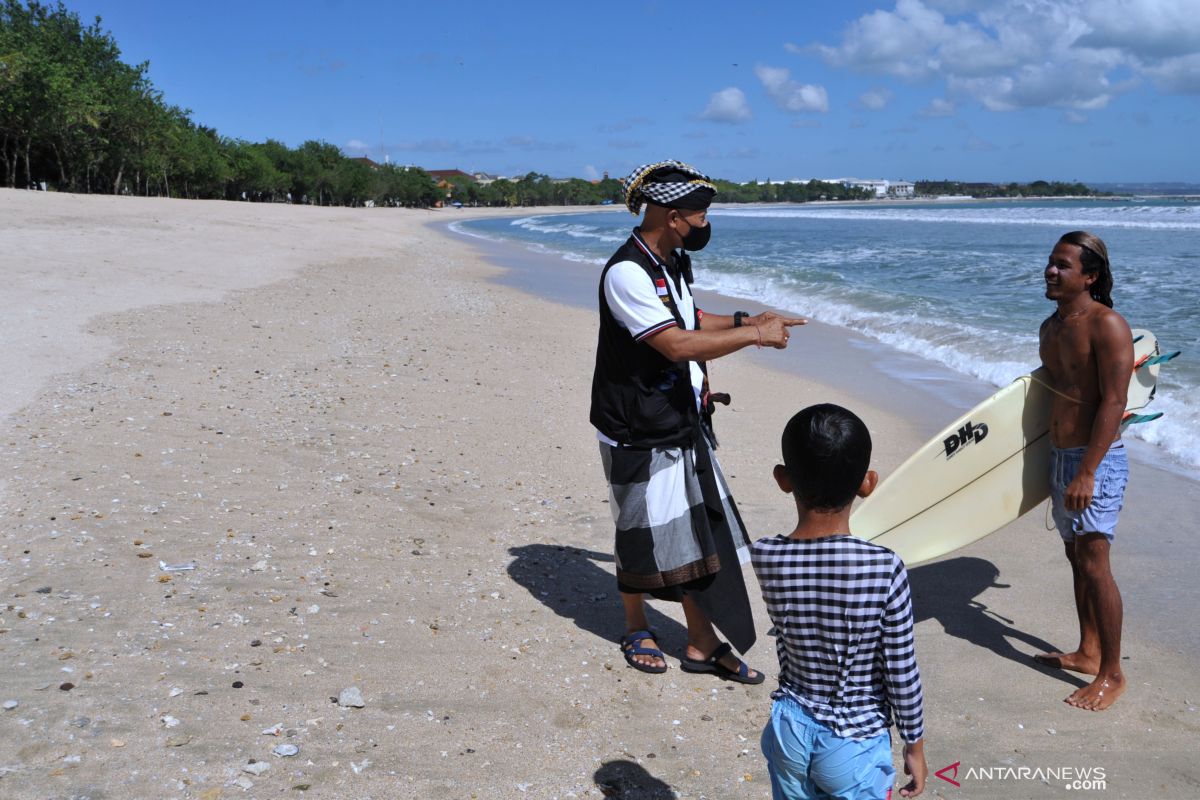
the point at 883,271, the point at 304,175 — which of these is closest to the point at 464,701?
the point at 883,271

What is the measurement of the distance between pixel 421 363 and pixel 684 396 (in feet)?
19.2

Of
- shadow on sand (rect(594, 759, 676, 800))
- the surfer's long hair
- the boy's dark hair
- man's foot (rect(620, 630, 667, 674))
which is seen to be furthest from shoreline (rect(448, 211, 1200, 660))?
the boy's dark hair

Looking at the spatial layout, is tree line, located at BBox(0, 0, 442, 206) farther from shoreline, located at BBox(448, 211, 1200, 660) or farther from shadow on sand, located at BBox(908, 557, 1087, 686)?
shadow on sand, located at BBox(908, 557, 1087, 686)

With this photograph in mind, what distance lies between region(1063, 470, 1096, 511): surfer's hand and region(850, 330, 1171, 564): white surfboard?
0.54 m

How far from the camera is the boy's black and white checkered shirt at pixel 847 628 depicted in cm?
193

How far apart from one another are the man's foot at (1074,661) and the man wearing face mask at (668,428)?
120 cm

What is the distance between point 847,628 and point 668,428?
1.44 m

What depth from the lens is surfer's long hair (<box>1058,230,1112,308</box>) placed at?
133 inches

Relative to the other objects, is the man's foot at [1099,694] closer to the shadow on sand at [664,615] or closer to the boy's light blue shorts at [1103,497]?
the shadow on sand at [664,615]

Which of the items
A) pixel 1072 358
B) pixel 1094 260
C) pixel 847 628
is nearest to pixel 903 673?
pixel 847 628

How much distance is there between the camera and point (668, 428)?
3312 millimetres

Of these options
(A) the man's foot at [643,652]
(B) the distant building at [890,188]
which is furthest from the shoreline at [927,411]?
(B) the distant building at [890,188]

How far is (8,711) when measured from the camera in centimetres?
280

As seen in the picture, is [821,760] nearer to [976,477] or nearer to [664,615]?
[664,615]
